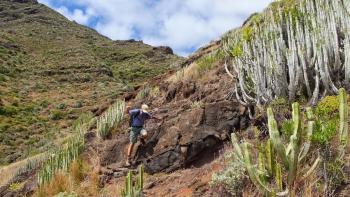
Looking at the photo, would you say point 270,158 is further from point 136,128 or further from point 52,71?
point 52,71

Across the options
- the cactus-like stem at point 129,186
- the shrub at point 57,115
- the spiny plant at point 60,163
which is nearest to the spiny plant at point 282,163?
the cactus-like stem at point 129,186

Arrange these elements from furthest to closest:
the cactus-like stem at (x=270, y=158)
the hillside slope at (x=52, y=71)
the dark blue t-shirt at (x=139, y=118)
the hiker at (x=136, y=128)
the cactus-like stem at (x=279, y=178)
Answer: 1. the hillside slope at (x=52, y=71)
2. the dark blue t-shirt at (x=139, y=118)
3. the hiker at (x=136, y=128)
4. the cactus-like stem at (x=270, y=158)
5. the cactus-like stem at (x=279, y=178)

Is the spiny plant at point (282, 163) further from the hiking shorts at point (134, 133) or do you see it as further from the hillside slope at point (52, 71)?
the hillside slope at point (52, 71)

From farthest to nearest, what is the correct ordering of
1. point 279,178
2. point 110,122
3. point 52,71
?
point 52,71 → point 110,122 → point 279,178

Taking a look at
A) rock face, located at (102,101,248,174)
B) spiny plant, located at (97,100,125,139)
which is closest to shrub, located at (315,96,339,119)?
rock face, located at (102,101,248,174)

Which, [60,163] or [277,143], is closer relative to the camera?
[277,143]

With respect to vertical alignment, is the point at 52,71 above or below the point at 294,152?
above

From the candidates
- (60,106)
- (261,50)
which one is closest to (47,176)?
(261,50)

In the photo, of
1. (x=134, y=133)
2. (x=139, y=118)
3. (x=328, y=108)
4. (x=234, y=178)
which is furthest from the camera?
(x=139, y=118)

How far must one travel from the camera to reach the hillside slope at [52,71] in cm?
3462

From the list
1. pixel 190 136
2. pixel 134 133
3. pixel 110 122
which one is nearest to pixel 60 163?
pixel 134 133

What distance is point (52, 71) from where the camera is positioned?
4978 centimetres

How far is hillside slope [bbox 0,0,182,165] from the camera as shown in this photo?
3462cm

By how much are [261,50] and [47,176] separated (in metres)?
4.81
